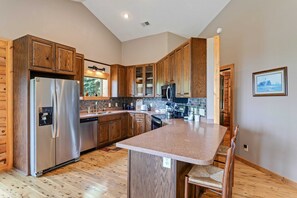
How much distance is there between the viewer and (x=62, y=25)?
13.8ft

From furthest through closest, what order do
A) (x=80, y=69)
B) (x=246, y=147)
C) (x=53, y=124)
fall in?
1. (x=80, y=69)
2. (x=246, y=147)
3. (x=53, y=124)

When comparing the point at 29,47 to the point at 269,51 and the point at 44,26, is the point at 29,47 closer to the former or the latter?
the point at 44,26

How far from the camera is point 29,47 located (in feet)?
9.59

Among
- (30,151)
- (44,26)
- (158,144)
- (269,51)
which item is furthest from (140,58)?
(158,144)

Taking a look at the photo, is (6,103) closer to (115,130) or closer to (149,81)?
(115,130)

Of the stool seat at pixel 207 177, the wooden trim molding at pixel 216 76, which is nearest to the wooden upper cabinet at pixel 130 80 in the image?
the wooden trim molding at pixel 216 76

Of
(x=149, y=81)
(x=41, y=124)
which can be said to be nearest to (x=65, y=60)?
(x=41, y=124)

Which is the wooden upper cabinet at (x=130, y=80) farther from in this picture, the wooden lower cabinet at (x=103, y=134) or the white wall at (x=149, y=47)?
the wooden lower cabinet at (x=103, y=134)

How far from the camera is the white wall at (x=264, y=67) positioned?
9.07 ft

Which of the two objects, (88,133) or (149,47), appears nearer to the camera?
(88,133)

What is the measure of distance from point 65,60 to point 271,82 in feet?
12.8

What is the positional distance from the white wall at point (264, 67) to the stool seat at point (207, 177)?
1.88 metres

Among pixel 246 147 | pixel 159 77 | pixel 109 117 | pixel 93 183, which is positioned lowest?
pixel 93 183

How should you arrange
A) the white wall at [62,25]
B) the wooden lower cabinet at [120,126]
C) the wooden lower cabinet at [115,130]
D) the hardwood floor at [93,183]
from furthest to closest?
1. the wooden lower cabinet at [115,130]
2. the wooden lower cabinet at [120,126]
3. the white wall at [62,25]
4. the hardwood floor at [93,183]
